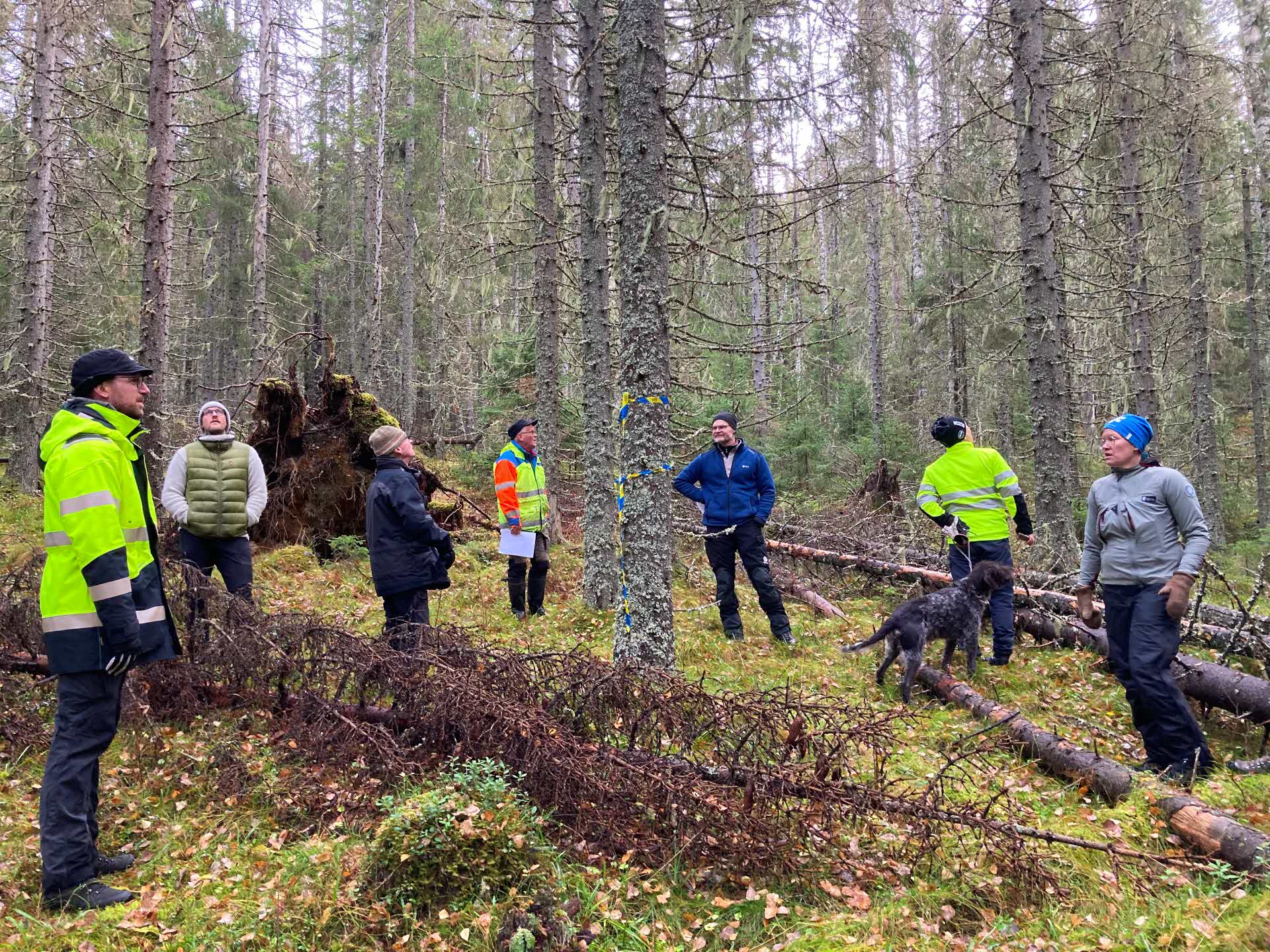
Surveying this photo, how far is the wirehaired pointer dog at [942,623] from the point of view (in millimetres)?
6543

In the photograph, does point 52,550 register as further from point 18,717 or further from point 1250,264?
point 1250,264

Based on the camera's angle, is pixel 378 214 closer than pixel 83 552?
No

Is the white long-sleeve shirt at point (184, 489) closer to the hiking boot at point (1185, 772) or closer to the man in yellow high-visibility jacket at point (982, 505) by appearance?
the man in yellow high-visibility jacket at point (982, 505)

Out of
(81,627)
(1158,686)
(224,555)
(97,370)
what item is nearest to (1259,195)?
(1158,686)

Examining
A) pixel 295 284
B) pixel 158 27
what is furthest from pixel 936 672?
pixel 295 284

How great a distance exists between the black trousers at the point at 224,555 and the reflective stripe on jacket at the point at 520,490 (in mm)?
2732

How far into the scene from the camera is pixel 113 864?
3756 millimetres

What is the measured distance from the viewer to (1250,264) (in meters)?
20.2

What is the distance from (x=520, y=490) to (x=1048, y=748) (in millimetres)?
5734

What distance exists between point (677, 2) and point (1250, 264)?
19119 millimetres

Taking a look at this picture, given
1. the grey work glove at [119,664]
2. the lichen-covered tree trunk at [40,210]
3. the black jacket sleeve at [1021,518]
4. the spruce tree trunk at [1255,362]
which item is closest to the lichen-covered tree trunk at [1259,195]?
the spruce tree trunk at [1255,362]

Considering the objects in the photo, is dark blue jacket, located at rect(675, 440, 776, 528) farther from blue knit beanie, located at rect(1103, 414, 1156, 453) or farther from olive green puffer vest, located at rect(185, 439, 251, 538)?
olive green puffer vest, located at rect(185, 439, 251, 538)

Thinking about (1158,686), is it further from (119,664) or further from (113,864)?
(113,864)

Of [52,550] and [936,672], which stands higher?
[52,550]
